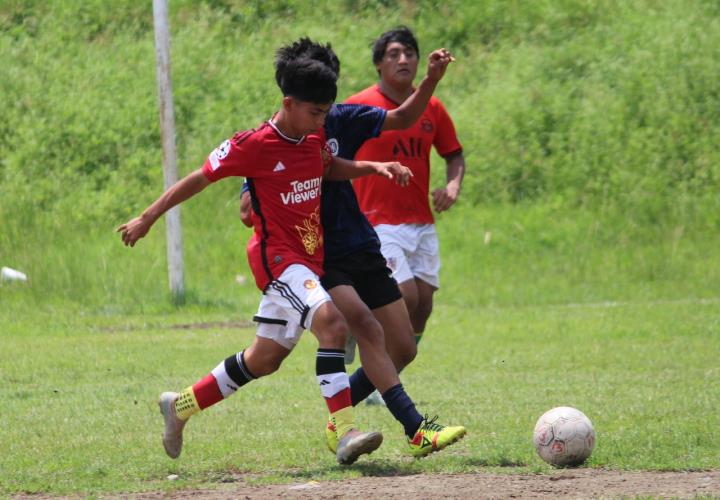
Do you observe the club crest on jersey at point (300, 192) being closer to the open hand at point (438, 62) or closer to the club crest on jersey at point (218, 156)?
the club crest on jersey at point (218, 156)

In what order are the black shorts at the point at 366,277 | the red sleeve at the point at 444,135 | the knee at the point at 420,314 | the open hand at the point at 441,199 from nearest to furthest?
the black shorts at the point at 366,277 < the open hand at the point at 441,199 < the knee at the point at 420,314 < the red sleeve at the point at 444,135

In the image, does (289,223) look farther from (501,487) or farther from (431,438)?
(501,487)

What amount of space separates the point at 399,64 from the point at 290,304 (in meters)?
2.37

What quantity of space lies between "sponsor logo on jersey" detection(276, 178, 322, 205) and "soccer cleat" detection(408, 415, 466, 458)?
121 cm

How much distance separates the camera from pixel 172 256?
50.3 ft

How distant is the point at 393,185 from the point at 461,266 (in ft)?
29.8

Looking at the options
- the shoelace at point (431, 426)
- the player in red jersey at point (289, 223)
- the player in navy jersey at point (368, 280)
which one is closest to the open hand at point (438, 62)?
the player in navy jersey at point (368, 280)

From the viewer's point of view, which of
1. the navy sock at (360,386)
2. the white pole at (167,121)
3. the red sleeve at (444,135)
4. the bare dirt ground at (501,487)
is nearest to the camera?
the bare dirt ground at (501,487)

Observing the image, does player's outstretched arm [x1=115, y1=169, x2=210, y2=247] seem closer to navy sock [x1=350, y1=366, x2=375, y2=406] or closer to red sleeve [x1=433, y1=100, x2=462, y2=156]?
navy sock [x1=350, y1=366, x2=375, y2=406]

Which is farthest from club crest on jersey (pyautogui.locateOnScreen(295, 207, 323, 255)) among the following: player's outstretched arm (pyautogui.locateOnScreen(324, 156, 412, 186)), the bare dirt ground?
the bare dirt ground

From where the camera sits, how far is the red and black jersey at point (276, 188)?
19.4 feet

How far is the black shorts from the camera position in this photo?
20.4ft

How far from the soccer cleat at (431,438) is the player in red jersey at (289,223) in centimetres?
32

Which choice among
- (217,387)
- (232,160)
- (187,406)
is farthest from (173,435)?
(232,160)
